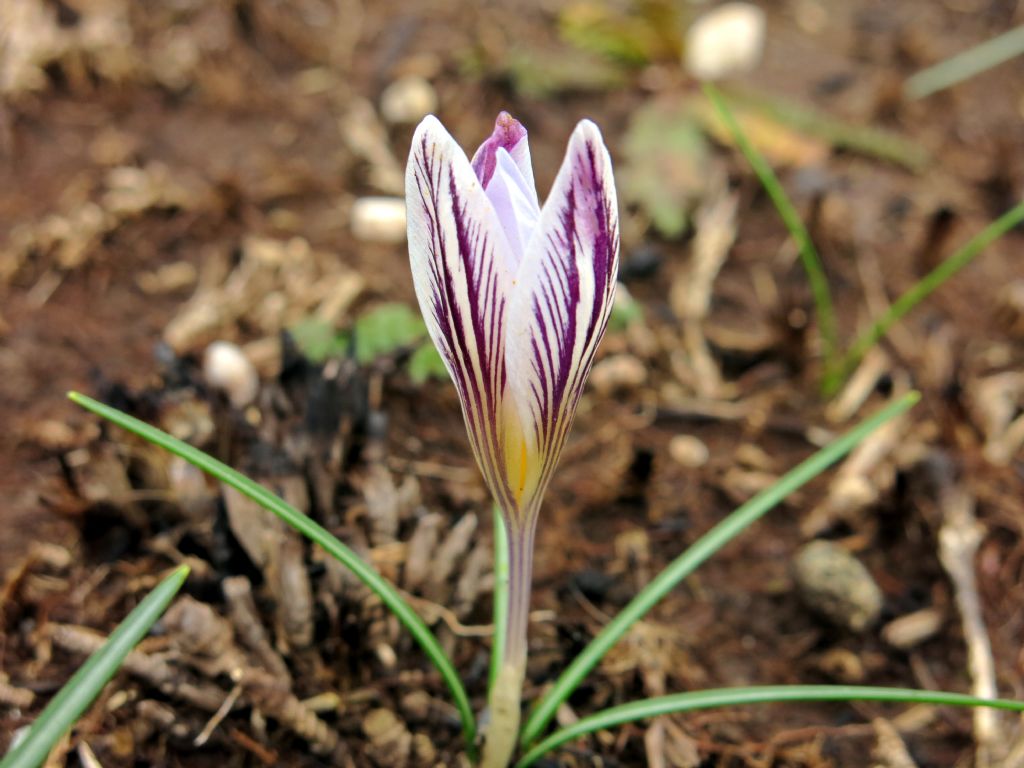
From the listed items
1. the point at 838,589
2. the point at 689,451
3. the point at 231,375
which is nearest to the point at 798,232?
the point at 689,451

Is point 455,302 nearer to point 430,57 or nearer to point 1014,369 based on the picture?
point 1014,369

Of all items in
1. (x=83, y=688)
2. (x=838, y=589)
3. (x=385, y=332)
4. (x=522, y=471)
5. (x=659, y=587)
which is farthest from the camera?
(x=385, y=332)

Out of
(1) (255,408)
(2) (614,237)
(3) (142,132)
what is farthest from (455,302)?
(3) (142,132)

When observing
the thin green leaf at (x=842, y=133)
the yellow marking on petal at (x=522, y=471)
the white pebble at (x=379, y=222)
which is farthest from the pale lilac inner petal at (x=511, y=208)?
the thin green leaf at (x=842, y=133)

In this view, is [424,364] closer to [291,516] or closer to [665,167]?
[291,516]

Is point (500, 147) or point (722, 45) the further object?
point (722, 45)

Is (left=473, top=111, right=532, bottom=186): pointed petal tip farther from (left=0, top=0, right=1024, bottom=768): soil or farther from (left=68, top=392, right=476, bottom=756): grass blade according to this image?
(left=0, top=0, right=1024, bottom=768): soil
